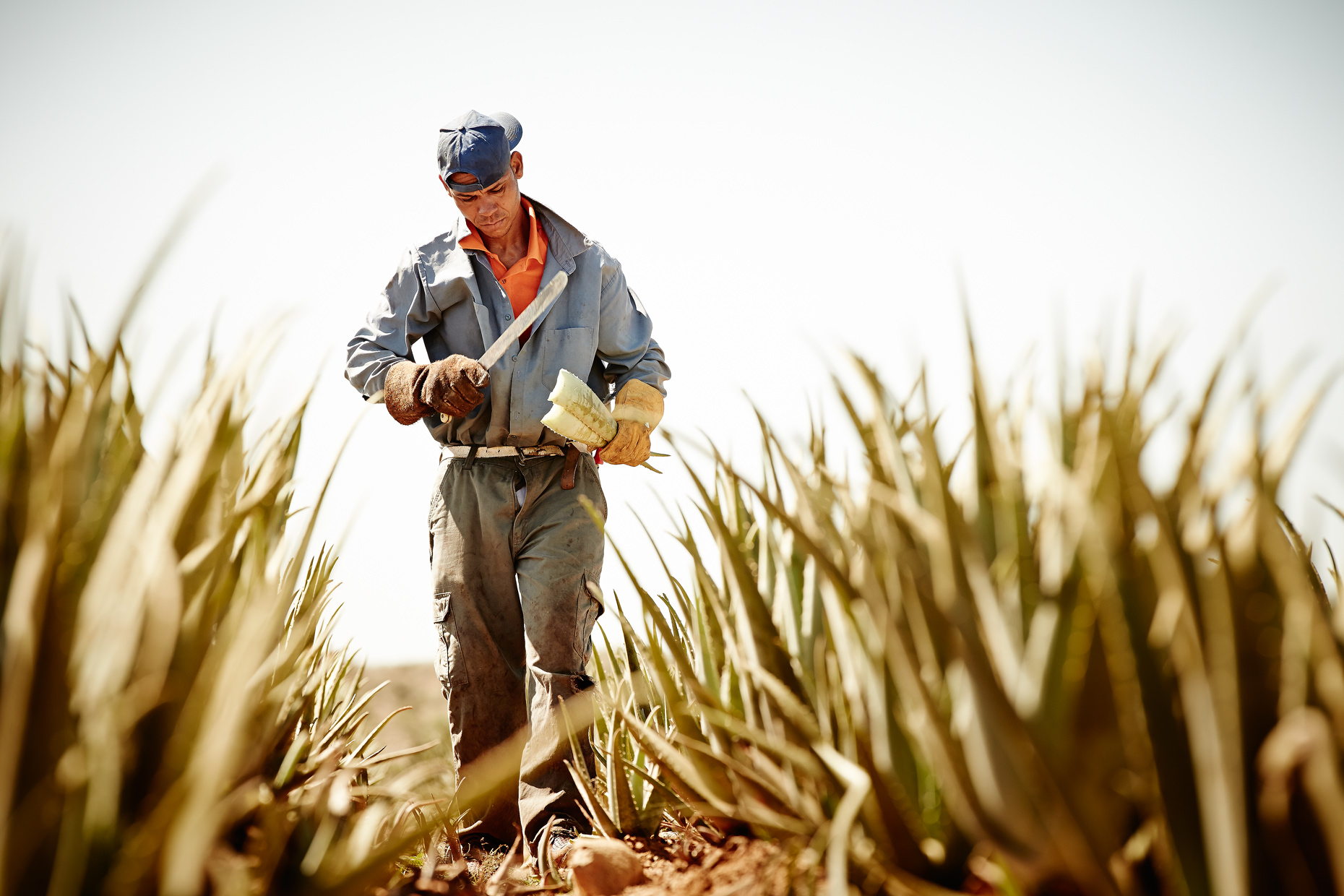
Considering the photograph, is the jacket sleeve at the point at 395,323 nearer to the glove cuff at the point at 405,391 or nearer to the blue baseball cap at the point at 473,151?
the glove cuff at the point at 405,391

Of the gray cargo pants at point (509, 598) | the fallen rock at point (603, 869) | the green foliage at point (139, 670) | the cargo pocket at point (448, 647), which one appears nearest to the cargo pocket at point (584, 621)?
the gray cargo pants at point (509, 598)

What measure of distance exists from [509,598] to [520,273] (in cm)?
101

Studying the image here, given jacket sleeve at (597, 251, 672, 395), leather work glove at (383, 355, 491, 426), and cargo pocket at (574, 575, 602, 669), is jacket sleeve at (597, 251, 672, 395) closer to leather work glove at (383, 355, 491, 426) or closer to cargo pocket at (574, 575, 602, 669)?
leather work glove at (383, 355, 491, 426)

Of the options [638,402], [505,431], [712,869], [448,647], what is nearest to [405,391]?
[505,431]

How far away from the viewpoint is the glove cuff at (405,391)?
2.48 m

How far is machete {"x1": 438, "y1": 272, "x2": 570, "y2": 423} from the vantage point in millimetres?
2510

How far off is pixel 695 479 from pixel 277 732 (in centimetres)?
66

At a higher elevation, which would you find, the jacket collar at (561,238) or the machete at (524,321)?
the jacket collar at (561,238)

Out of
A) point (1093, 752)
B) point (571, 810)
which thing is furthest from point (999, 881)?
point (571, 810)

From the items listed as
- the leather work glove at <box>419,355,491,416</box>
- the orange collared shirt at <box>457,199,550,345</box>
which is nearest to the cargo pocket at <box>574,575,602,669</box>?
the leather work glove at <box>419,355,491,416</box>

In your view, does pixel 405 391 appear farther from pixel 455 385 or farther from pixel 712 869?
pixel 712 869

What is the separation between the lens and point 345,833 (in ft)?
3.63

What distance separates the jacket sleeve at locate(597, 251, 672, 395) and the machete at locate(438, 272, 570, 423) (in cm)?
19

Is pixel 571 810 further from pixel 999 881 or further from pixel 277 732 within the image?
pixel 999 881
